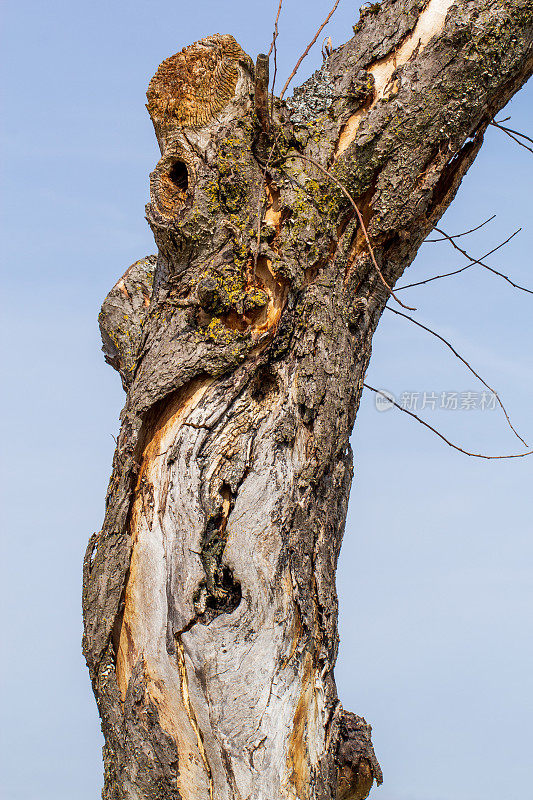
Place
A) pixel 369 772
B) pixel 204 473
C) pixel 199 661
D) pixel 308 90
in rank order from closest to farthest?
pixel 199 661
pixel 204 473
pixel 369 772
pixel 308 90

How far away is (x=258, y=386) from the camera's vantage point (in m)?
1.92

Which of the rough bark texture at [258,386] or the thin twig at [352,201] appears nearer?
the rough bark texture at [258,386]

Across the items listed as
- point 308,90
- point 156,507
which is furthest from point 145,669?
point 308,90

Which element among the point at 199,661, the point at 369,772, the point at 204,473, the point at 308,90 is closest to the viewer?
the point at 199,661

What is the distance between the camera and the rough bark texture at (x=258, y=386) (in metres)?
1.72

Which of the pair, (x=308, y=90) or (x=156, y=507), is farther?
(x=308, y=90)

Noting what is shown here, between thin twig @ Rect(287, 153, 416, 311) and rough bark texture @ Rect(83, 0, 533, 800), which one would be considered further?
thin twig @ Rect(287, 153, 416, 311)

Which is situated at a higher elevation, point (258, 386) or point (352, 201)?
point (352, 201)

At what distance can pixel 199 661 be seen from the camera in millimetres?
1702

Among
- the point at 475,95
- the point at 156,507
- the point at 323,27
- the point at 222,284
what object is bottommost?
the point at 156,507

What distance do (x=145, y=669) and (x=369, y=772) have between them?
2.35ft

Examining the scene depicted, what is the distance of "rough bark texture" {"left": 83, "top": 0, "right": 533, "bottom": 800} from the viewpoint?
1.72 m

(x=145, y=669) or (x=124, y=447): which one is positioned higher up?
(x=124, y=447)

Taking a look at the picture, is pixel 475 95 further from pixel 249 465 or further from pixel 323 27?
pixel 249 465
